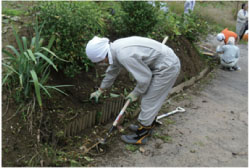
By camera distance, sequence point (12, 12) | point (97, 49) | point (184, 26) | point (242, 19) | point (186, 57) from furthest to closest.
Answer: point (242, 19) → point (184, 26) → point (186, 57) → point (12, 12) → point (97, 49)

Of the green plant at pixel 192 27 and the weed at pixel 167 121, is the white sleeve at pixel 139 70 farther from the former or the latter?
the green plant at pixel 192 27

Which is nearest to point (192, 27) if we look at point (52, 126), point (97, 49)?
point (97, 49)

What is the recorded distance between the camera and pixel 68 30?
354 cm

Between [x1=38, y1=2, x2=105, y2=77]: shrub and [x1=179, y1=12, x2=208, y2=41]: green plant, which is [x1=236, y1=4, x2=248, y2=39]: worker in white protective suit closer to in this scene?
[x1=179, y1=12, x2=208, y2=41]: green plant

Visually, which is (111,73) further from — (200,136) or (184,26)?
(184,26)

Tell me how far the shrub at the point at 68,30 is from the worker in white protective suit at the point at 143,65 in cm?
59

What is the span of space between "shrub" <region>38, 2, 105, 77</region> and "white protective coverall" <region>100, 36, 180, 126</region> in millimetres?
627

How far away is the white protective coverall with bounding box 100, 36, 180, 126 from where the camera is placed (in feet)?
9.38

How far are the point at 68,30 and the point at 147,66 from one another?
1254 millimetres

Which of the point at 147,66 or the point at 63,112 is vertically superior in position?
the point at 147,66

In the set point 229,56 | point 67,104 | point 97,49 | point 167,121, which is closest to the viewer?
point 97,49

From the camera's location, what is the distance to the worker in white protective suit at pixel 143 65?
9.32ft

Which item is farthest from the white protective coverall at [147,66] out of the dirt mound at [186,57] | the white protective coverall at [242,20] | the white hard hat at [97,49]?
the white protective coverall at [242,20]

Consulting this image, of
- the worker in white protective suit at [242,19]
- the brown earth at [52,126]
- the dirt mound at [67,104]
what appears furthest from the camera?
the worker in white protective suit at [242,19]
